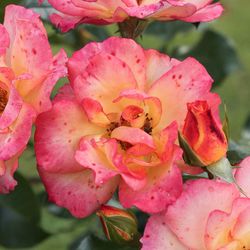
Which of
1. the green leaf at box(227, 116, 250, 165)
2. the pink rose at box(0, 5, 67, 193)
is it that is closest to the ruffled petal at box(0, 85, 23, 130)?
the pink rose at box(0, 5, 67, 193)

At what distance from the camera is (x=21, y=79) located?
0.76 metres

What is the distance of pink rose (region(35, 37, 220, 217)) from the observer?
29.9 inches

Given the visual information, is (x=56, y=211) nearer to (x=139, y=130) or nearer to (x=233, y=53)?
(x=233, y=53)

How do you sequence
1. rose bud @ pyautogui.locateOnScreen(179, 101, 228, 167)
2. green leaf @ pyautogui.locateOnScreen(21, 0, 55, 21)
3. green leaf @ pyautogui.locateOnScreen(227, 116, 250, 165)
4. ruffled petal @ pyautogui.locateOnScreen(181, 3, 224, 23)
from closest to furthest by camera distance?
rose bud @ pyautogui.locateOnScreen(179, 101, 228, 167) < ruffled petal @ pyautogui.locateOnScreen(181, 3, 224, 23) < green leaf @ pyautogui.locateOnScreen(227, 116, 250, 165) < green leaf @ pyautogui.locateOnScreen(21, 0, 55, 21)

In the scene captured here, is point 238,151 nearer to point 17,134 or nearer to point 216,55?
point 17,134

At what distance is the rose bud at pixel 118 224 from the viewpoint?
78 centimetres

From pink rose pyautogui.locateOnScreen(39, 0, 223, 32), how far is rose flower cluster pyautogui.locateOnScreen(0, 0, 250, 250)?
29 millimetres

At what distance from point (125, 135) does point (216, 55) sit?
1019 millimetres

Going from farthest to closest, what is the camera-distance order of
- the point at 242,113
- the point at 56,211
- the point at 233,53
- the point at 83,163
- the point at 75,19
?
the point at 242,113
the point at 233,53
the point at 56,211
the point at 75,19
the point at 83,163

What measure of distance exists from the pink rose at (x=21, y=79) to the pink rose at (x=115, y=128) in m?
0.02

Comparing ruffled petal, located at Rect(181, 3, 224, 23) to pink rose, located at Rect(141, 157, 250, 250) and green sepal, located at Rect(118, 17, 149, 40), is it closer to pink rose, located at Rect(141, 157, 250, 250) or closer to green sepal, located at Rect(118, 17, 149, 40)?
green sepal, located at Rect(118, 17, 149, 40)

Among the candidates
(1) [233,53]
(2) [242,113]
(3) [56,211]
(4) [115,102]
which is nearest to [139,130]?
(4) [115,102]

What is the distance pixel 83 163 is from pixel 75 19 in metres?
0.19

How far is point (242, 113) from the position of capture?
3.19m
